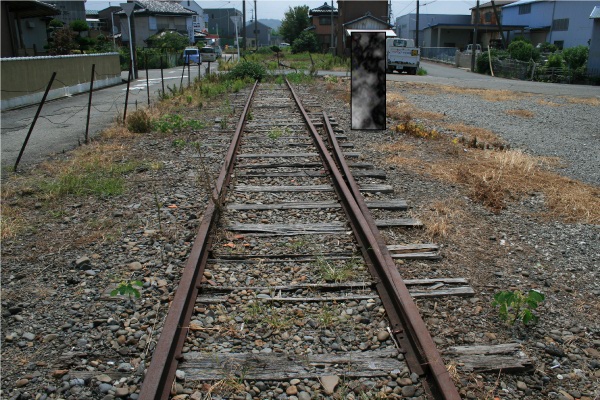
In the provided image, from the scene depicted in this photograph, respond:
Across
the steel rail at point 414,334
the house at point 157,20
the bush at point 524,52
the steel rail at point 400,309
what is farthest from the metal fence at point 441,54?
the steel rail at point 414,334

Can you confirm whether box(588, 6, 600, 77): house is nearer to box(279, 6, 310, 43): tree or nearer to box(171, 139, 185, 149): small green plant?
box(171, 139, 185, 149): small green plant

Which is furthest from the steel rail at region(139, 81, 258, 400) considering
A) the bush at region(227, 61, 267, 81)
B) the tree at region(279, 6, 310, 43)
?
the tree at region(279, 6, 310, 43)

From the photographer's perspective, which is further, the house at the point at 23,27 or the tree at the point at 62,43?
the tree at the point at 62,43

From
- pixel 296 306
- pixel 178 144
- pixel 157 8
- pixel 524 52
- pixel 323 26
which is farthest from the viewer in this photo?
pixel 323 26

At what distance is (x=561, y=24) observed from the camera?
59375 mm

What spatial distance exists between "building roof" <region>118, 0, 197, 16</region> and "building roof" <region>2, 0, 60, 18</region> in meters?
42.4

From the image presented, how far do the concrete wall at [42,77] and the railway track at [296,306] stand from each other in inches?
477

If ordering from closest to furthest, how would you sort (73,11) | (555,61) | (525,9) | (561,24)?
(555,61)
(561,24)
(73,11)
(525,9)

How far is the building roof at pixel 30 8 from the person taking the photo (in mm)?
24438

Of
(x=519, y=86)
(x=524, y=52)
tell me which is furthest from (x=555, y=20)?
(x=519, y=86)

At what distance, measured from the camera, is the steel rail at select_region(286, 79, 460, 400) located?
289 centimetres

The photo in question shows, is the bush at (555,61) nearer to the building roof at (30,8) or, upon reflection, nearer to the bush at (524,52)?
the bush at (524,52)

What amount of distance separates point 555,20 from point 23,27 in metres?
54.0

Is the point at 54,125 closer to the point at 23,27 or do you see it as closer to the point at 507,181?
the point at 507,181
